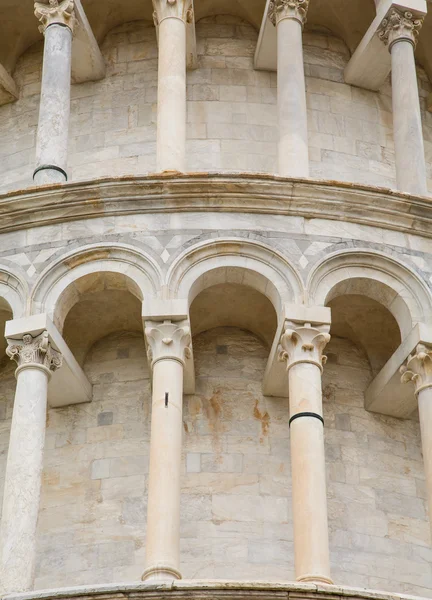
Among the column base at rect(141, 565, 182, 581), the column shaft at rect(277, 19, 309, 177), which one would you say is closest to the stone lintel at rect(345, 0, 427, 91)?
the column shaft at rect(277, 19, 309, 177)

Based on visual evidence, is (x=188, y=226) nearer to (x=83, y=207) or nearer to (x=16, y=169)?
(x=83, y=207)

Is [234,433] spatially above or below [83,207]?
below

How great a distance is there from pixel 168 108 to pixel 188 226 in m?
1.73

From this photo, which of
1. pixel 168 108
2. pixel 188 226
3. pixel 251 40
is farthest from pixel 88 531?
pixel 251 40

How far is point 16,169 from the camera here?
61.3 feet

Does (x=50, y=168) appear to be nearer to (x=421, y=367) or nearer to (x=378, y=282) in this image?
(x=378, y=282)

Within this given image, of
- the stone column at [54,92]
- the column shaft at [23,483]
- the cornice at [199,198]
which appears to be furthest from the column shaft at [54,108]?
the column shaft at [23,483]

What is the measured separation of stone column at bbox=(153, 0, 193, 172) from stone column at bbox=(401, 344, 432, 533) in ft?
11.0

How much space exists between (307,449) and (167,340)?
6.03 feet

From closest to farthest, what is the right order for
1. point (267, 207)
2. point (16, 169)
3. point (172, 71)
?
point (267, 207), point (172, 71), point (16, 169)

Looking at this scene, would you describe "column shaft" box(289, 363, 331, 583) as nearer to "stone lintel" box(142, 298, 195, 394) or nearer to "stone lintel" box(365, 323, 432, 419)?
"stone lintel" box(365, 323, 432, 419)

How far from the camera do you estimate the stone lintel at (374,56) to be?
1825 cm

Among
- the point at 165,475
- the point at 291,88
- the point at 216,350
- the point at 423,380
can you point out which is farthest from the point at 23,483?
the point at 291,88

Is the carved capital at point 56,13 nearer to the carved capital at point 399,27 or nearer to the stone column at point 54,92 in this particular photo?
the stone column at point 54,92
